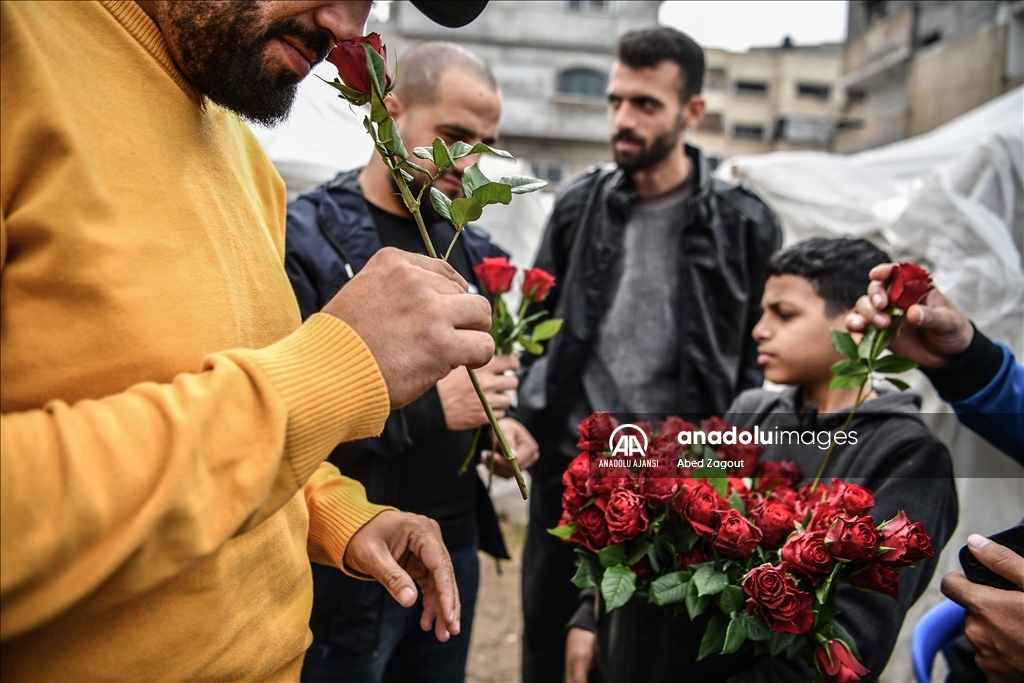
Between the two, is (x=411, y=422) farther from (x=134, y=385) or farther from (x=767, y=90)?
(x=767, y=90)

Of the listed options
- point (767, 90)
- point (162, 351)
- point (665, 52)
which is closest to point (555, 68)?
point (665, 52)

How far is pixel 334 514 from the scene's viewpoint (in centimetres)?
138

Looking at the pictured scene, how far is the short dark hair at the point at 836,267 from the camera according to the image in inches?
81.2

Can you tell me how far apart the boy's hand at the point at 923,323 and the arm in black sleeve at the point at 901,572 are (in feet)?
0.76

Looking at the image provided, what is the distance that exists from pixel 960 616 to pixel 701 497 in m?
1.37

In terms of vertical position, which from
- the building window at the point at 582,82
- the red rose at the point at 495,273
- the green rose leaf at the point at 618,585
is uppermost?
the red rose at the point at 495,273

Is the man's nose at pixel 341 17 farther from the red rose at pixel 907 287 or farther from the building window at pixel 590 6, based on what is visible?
the building window at pixel 590 6

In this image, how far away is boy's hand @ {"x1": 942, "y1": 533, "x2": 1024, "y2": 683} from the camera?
134cm

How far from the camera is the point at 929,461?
5.45 ft

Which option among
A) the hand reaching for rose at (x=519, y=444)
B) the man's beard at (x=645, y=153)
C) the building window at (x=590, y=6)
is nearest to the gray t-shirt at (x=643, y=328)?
the man's beard at (x=645, y=153)

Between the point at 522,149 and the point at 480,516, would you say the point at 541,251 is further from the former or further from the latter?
the point at 522,149

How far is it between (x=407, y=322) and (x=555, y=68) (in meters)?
19.0

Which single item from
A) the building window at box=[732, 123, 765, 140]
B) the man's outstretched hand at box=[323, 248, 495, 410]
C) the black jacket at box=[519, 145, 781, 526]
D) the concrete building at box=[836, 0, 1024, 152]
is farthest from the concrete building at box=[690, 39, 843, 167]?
the man's outstretched hand at box=[323, 248, 495, 410]

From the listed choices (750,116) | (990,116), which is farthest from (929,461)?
(750,116)
